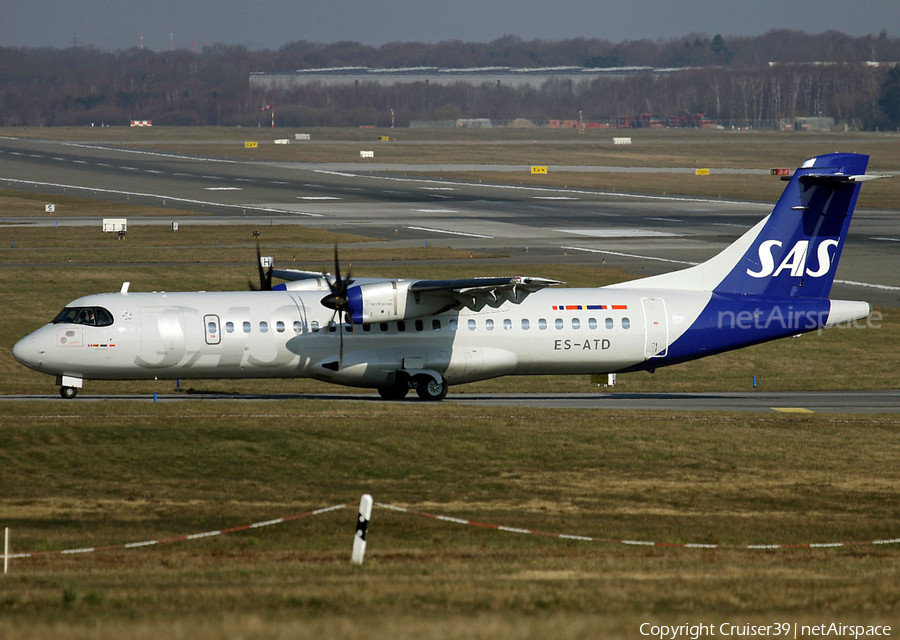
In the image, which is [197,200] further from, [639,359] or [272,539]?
[272,539]

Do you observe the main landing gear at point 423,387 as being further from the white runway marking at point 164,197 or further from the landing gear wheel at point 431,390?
the white runway marking at point 164,197

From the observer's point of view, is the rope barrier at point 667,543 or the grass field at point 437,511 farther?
the rope barrier at point 667,543

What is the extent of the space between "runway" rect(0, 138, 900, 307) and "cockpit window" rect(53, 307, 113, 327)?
91.1ft

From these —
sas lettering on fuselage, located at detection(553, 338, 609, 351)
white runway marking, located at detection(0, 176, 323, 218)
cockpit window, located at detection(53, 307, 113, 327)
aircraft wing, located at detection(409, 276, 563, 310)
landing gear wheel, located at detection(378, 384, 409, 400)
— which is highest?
white runway marking, located at detection(0, 176, 323, 218)

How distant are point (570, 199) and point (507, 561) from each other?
288 ft

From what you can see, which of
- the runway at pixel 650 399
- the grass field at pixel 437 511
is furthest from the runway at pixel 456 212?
the grass field at pixel 437 511

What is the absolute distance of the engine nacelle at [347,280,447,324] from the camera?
33.0m

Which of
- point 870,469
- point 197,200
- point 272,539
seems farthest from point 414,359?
point 197,200

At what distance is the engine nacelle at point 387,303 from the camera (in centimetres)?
3300

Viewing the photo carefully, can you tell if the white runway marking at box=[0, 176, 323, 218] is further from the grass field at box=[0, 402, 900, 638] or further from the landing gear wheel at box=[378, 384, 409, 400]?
the grass field at box=[0, 402, 900, 638]

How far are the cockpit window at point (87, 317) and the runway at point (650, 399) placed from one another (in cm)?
223

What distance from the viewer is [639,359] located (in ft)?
118

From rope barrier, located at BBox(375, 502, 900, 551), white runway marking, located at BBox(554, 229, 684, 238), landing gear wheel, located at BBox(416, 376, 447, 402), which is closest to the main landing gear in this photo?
landing gear wheel, located at BBox(416, 376, 447, 402)

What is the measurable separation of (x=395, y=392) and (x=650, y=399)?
325 inches
